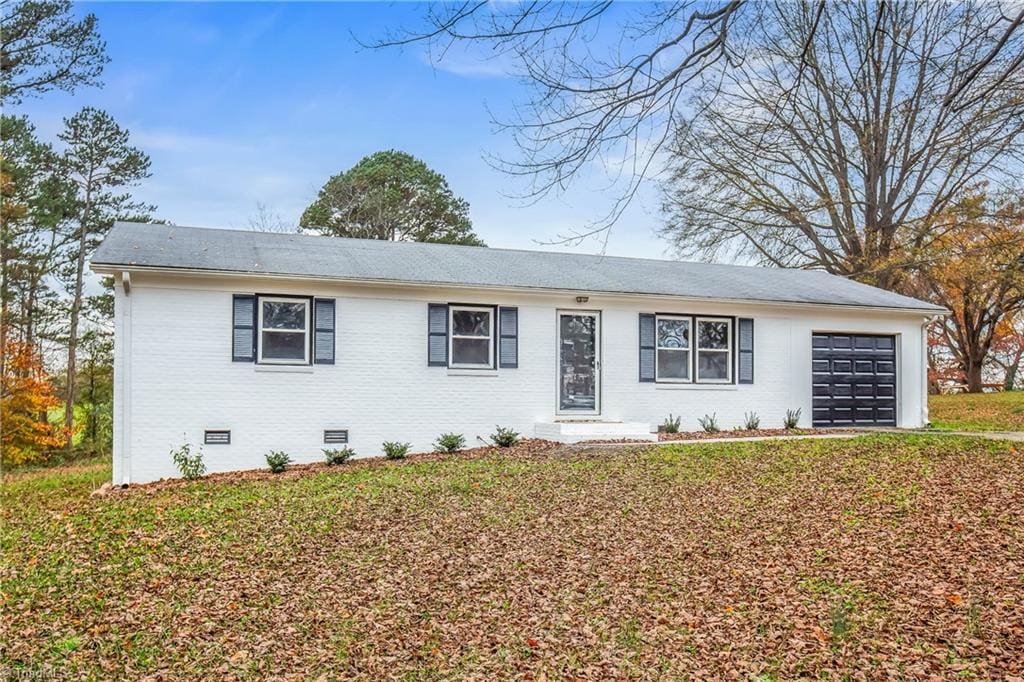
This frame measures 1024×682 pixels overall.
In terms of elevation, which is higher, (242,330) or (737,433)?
(242,330)

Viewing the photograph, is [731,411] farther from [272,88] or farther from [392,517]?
[272,88]

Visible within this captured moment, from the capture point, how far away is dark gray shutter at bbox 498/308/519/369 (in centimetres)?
1424

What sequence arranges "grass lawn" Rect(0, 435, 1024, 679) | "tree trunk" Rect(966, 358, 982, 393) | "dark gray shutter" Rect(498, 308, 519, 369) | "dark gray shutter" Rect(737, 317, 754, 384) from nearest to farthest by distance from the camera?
1. "grass lawn" Rect(0, 435, 1024, 679)
2. "dark gray shutter" Rect(498, 308, 519, 369)
3. "dark gray shutter" Rect(737, 317, 754, 384)
4. "tree trunk" Rect(966, 358, 982, 393)

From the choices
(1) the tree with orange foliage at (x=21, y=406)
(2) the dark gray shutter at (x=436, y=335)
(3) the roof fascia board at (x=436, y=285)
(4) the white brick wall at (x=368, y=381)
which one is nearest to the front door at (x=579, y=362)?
(4) the white brick wall at (x=368, y=381)

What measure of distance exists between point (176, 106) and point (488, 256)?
23.0ft


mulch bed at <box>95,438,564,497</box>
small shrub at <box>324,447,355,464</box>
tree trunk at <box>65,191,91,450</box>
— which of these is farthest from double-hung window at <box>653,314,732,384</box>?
tree trunk at <box>65,191,91,450</box>

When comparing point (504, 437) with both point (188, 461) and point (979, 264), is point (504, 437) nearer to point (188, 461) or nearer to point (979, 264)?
point (188, 461)

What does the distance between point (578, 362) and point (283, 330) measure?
17.9ft

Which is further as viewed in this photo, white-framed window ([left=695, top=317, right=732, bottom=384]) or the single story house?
white-framed window ([left=695, top=317, right=732, bottom=384])

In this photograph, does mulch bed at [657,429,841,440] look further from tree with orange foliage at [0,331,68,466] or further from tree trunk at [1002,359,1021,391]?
tree trunk at [1002,359,1021,391]

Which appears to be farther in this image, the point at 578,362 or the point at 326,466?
the point at 578,362

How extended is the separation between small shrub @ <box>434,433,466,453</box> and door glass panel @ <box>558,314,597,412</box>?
7.25 ft

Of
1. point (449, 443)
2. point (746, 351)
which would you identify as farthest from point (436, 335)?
point (746, 351)

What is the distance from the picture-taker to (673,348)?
15.6 metres
